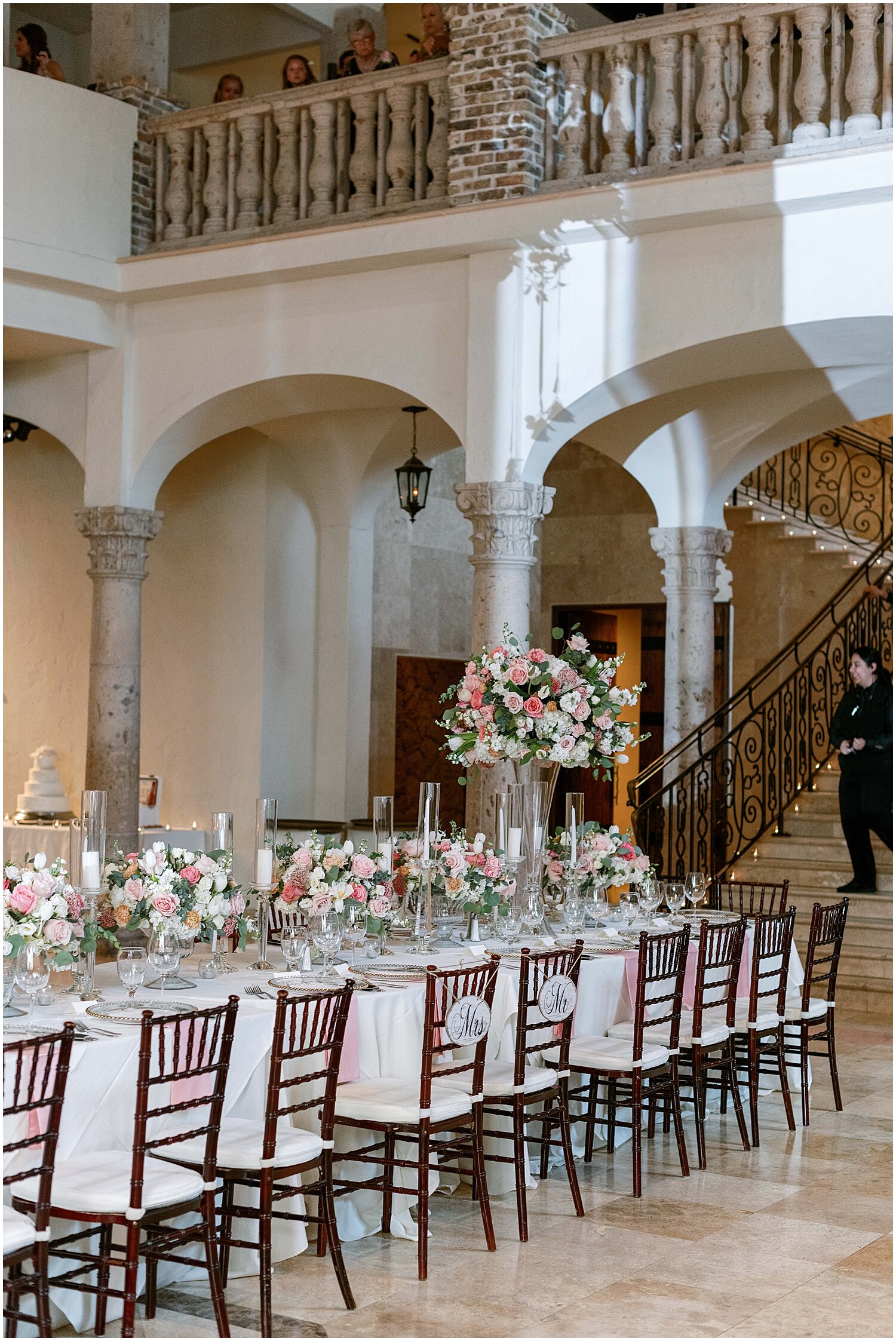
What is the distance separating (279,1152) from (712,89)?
624cm

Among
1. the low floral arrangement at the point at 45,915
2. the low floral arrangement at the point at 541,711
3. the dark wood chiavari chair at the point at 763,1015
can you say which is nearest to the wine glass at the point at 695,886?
the dark wood chiavari chair at the point at 763,1015

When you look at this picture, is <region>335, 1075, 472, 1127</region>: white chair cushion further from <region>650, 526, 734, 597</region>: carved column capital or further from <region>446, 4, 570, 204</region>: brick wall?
<region>650, 526, 734, 597</region>: carved column capital

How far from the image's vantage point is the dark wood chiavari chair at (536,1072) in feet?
16.6

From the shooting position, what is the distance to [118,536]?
10.4 meters

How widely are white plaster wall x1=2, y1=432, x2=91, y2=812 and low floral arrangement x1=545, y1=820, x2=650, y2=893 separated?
20.9 ft

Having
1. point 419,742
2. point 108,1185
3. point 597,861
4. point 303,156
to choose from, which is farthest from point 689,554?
point 108,1185

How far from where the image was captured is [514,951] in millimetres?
6074

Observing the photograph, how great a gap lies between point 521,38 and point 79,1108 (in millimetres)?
6607

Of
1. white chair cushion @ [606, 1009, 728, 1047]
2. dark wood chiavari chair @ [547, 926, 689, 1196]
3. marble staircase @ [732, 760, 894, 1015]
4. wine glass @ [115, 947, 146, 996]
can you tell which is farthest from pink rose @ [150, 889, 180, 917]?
marble staircase @ [732, 760, 894, 1015]

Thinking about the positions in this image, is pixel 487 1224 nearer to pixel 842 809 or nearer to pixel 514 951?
pixel 514 951

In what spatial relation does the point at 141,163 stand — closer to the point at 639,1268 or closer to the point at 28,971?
the point at 28,971

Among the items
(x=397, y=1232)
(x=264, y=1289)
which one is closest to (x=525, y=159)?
(x=397, y=1232)

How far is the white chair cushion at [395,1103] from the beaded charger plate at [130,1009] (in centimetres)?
56

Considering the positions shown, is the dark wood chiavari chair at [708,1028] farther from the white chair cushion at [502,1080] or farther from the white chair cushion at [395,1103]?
the white chair cushion at [395,1103]
